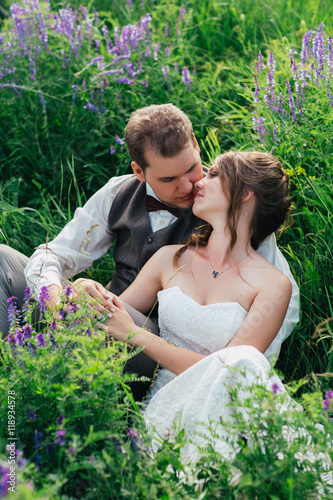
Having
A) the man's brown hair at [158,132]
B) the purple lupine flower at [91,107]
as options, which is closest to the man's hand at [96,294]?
the man's brown hair at [158,132]

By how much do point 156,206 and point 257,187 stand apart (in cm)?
61

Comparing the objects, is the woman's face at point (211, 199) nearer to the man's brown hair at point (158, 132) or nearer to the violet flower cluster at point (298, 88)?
the man's brown hair at point (158, 132)

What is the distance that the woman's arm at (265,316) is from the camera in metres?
2.52

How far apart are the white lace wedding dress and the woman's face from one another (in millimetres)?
404

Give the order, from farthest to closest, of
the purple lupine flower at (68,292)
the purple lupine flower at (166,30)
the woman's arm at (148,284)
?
1. the purple lupine flower at (166,30)
2. the woman's arm at (148,284)
3. the purple lupine flower at (68,292)

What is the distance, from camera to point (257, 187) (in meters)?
2.80

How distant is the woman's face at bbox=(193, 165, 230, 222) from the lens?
2799mm

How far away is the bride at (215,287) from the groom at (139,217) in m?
0.15

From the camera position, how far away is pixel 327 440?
5.74 ft

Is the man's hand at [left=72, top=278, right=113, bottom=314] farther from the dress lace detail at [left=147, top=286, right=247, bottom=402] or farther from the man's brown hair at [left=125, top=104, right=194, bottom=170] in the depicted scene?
the man's brown hair at [left=125, top=104, right=194, bottom=170]

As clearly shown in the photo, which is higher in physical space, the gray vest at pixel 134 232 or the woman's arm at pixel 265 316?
the gray vest at pixel 134 232

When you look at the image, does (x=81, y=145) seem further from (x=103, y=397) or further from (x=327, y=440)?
(x=327, y=440)

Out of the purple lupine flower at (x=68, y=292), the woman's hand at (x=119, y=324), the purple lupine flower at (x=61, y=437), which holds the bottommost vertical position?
the woman's hand at (x=119, y=324)

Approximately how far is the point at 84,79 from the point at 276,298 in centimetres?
234
